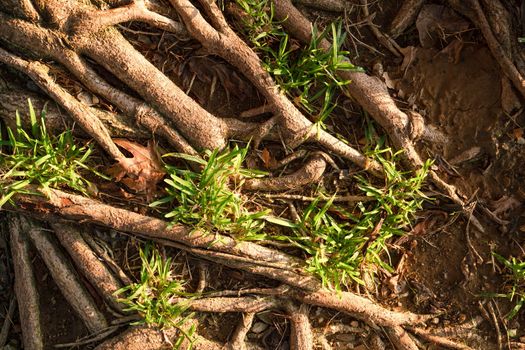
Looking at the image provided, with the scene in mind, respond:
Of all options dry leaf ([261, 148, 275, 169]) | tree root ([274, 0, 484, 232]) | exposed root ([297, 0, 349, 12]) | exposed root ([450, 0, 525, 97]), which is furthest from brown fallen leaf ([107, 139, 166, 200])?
exposed root ([450, 0, 525, 97])

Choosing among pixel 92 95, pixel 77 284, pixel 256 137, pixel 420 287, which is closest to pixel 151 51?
pixel 92 95

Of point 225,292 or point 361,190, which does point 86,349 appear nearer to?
point 225,292

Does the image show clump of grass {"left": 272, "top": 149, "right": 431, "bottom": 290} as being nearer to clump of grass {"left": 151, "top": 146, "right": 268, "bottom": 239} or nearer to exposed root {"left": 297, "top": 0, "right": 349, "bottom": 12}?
clump of grass {"left": 151, "top": 146, "right": 268, "bottom": 239}

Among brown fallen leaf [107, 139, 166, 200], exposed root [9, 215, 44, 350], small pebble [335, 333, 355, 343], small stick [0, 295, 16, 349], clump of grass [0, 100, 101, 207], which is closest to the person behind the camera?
clump of grass [0, 100, 101, 207]

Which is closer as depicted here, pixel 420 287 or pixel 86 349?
pixel 86 349

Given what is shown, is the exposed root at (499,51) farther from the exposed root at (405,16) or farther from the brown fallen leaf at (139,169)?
the brown fallen leaf at (139,169)

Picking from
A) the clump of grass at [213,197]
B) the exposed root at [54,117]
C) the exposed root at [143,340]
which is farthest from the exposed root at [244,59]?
the exposed root at [143,340]
